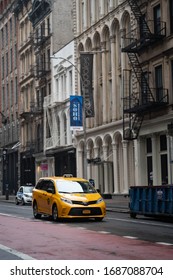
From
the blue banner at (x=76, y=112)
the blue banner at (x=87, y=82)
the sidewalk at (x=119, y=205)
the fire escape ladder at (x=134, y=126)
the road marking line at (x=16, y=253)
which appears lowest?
the road marking line at (x=16, y=253)

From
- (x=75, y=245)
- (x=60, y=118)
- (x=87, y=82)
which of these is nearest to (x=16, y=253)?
(x=75, y=245)

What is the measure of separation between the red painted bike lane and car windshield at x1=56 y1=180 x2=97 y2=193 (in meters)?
3.70

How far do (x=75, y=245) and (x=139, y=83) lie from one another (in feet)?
84.2

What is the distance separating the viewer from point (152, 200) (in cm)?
2516

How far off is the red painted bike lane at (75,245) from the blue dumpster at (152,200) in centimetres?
520

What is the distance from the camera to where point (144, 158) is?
3981cm

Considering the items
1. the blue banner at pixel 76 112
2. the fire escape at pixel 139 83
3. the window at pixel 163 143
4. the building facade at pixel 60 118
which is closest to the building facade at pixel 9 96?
the building facade at pixel 60 118

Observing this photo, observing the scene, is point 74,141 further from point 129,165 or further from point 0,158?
point 0,158

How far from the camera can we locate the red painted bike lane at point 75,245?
41.1 ft

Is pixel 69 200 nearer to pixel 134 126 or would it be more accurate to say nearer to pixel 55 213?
pixel 55 213

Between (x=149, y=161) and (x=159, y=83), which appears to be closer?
(x=159, y=83)

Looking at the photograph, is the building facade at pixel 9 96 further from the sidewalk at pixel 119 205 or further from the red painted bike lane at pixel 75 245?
the red painted bike lane at pixel 75 245

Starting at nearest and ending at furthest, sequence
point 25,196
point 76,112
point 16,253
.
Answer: point 16,253 → point 25,196 → point 76,112

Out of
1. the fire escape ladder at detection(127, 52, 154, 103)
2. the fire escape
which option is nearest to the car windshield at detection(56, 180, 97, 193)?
the fire escape
